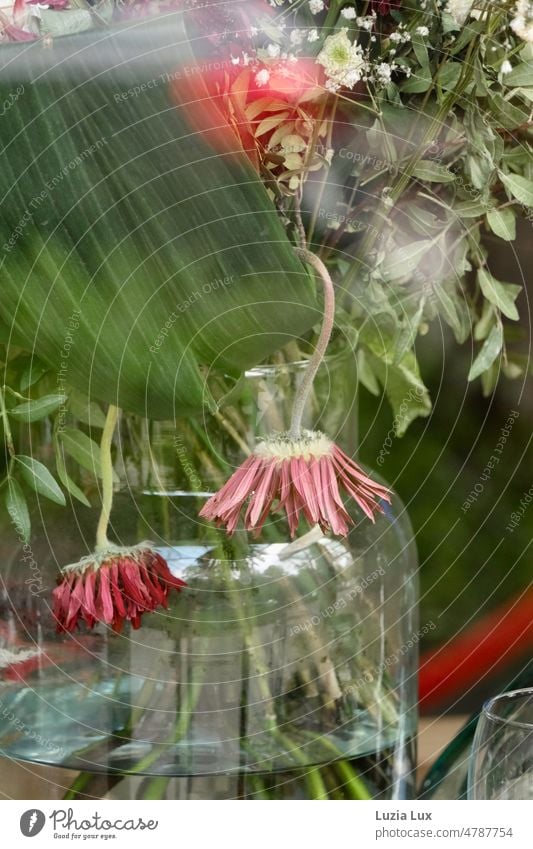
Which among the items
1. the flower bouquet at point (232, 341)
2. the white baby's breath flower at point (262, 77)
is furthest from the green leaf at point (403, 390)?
the white baby's breath flower at point (262, 77)

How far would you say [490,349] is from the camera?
326 millimetres

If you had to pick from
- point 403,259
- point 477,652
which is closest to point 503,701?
point 477,652

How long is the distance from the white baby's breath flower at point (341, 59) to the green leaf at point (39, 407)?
13cm

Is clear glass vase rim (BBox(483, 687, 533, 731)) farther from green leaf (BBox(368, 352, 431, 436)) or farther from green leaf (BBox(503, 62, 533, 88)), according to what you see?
green leaf (BBox(503, 62, 533, 88))

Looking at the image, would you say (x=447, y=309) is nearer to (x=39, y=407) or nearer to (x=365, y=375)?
(x=365, y=375)

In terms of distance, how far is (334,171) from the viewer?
0.28 m

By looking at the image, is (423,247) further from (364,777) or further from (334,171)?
(364,777)

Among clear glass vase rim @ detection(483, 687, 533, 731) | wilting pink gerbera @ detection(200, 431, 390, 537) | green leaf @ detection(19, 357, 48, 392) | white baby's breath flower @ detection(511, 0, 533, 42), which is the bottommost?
clear glass vase rim @ detection(483, 687, 533, 731)

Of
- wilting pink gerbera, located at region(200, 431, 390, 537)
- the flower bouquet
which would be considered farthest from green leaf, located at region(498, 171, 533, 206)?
wilting pink gerbera, located at region(200, 431, 390, 537)

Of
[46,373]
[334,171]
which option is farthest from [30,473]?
[334,171]

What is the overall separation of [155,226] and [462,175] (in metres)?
0.10

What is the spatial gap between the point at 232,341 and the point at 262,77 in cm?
8

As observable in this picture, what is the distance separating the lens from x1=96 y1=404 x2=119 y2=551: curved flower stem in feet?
0.93

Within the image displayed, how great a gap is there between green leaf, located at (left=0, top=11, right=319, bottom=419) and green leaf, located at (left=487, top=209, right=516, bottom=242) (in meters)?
0.08
